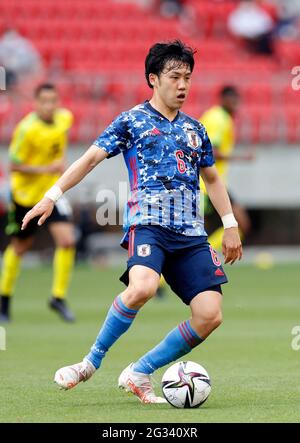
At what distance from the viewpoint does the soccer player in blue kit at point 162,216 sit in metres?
6.68

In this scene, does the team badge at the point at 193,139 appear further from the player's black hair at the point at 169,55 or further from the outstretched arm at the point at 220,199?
the player's black hair at the point at 169,55

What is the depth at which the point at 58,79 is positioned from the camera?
69.6 ft

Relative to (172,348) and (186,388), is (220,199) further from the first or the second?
(186,388)

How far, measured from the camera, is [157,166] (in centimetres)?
680

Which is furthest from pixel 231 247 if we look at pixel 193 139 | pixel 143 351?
pixel 143 351

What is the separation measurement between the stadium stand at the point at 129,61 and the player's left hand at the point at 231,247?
13483 mm

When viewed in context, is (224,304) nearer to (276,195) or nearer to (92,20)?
(276,195)

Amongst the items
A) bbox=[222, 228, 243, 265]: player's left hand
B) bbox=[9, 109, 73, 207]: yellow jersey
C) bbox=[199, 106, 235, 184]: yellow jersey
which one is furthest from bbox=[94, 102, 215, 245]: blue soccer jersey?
bbox=[199, 106, 235, 184]: yellow jersey

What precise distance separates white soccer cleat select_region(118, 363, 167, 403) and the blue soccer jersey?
0.86 m

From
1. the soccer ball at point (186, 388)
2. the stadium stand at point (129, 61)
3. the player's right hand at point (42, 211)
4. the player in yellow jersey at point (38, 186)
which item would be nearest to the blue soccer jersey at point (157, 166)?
the player's right hand at point (42, 211)

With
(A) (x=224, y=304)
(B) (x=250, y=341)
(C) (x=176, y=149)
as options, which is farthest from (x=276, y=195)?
(C) (x=176, y=149)

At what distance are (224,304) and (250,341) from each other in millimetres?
3376

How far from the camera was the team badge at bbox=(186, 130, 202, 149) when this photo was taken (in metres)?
6.88

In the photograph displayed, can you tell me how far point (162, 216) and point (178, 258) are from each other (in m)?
0.27
